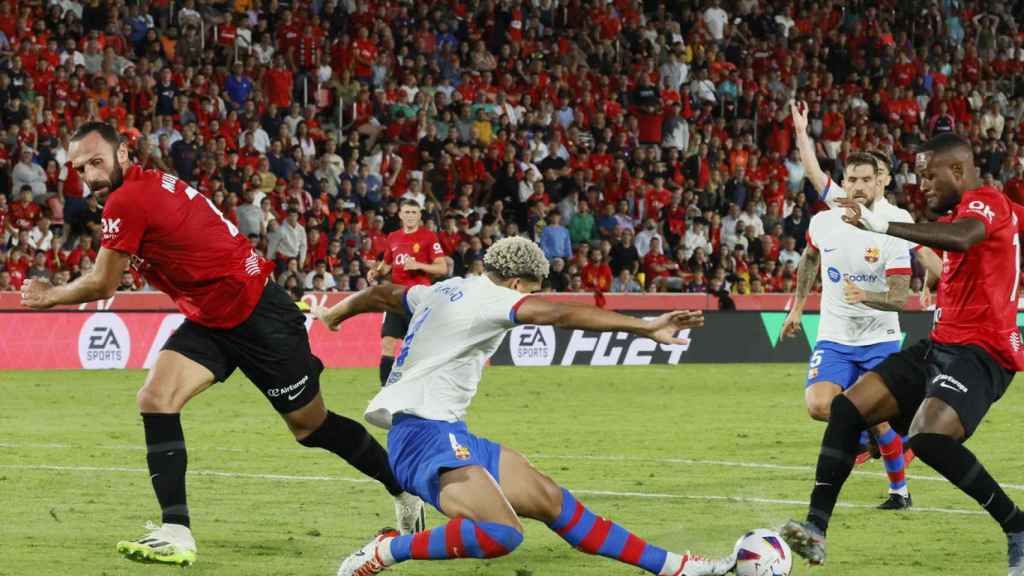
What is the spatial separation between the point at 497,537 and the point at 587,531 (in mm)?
438

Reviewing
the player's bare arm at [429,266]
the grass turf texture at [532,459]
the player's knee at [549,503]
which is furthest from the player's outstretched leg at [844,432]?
the player's bare arm at [429,266]

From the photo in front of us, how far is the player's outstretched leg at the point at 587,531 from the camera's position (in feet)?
22.2

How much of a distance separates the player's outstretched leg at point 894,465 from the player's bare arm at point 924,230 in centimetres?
262

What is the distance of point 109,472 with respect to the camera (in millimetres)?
11469

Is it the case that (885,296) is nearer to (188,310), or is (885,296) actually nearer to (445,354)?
(445,354)

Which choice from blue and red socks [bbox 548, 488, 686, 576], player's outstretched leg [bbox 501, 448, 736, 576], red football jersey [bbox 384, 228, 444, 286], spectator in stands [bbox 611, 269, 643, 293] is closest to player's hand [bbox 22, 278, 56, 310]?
player's outstretched leg [bbox 501, 448, 736, 576]

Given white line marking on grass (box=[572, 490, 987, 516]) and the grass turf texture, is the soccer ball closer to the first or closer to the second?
the grass turf texture

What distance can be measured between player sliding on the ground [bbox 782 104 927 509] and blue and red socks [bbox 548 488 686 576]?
3467 mm

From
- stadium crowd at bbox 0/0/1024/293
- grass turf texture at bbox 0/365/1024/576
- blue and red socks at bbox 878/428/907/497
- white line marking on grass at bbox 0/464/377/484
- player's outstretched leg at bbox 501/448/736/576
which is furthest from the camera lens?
stadium crowd at bbox 0/0/1024/293

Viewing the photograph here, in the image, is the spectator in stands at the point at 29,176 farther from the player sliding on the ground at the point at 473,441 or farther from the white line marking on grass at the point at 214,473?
the player sliding on the ground at the point at 473,441

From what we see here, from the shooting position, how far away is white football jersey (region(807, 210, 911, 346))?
10.3 meters

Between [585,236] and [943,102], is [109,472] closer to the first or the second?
[585,236]

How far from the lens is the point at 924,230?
7289mm

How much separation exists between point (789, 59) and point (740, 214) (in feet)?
20.5
